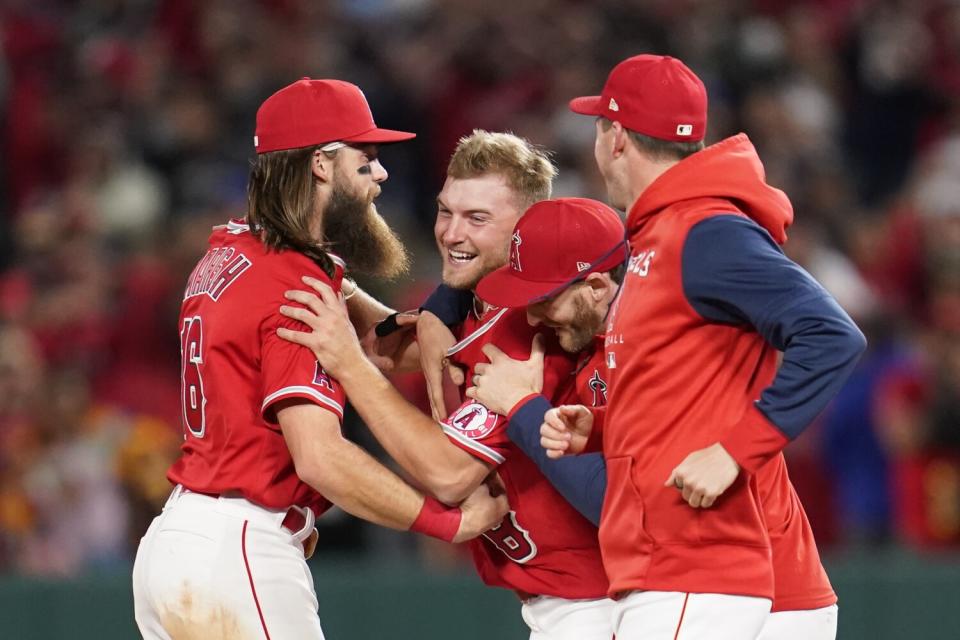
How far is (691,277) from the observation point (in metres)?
3.55

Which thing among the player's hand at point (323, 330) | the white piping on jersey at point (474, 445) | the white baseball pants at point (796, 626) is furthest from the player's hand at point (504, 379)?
the white baseball pants at point (796, 626)

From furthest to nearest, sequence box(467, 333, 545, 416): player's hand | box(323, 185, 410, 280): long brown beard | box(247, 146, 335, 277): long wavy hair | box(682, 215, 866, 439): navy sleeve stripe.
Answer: box(323, 185, 410, 280): long brown beard → box(247, 146, 335, 277): long wavy hair → box(467, 333, 545, 416): player's hand → box(682, 215, 866, 439): navy sleeve stripe

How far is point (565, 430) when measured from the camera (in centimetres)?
394

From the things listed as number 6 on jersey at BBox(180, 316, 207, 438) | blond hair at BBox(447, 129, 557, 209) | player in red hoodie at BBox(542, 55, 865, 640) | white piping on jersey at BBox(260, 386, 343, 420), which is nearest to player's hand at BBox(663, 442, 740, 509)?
player in red hoodie at BBox(542, 55, 865, 640)

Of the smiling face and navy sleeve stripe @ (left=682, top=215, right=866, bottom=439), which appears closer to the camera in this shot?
navy sleeve stripe @ (left=682, top=215, right=866, bottom=439)

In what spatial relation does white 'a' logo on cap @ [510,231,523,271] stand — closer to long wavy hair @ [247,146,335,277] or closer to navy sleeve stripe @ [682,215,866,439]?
long wavy hair @ [247,146,335,277]

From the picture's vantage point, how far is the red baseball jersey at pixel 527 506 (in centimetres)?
422

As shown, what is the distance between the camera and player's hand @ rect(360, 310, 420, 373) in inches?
193

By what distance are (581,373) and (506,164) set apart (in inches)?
27.3

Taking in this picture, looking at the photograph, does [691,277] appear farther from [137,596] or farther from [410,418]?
[137,596]

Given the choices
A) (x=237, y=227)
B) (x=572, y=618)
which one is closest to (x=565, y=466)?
(x=572, y=618)

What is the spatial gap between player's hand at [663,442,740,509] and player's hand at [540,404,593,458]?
1.49 ft

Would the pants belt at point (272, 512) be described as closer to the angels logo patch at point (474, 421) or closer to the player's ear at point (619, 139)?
the angels logo patch at point (474, 421)

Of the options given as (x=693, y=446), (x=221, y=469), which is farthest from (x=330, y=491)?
(x=693, y=446)
